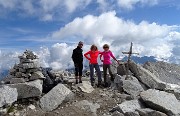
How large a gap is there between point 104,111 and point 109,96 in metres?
2.24

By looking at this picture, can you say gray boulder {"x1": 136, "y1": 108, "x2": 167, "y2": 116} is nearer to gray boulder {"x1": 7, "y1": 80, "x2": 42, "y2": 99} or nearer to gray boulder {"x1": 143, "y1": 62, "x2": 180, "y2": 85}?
gray boulder {"x1": 7, "y1": 80, "x2": 42, "y2": 99}

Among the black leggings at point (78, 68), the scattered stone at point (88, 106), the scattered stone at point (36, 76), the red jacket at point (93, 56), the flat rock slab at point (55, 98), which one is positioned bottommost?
the scattered stone at point (88, 106)

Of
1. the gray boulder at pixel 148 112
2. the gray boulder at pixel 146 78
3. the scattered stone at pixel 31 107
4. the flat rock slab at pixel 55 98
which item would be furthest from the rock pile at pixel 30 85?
the gray boulder at pixel 146 78

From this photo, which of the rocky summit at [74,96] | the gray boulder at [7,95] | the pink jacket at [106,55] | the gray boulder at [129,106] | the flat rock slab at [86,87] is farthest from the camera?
the pink jacket at [106,55]

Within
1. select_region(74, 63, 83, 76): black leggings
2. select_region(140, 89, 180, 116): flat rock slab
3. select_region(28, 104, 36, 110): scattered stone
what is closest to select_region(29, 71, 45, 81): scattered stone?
select_region(74, 63, 83, 76): black leggings

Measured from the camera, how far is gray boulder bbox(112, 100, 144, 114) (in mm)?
19312

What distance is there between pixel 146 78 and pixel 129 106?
21.4ft

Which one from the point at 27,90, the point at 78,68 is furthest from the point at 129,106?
the point at 27,90

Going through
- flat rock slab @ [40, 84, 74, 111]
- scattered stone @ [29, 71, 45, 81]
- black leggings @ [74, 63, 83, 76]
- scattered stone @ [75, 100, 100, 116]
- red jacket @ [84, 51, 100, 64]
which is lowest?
scattered stone @ [75, 100, 100, 116]

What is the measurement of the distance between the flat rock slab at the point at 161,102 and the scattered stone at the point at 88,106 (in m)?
3.00

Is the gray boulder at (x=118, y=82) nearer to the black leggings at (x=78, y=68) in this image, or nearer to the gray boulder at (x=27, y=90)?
the black leggings at (x=78, y=68)

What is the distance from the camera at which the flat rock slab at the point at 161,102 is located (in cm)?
1958

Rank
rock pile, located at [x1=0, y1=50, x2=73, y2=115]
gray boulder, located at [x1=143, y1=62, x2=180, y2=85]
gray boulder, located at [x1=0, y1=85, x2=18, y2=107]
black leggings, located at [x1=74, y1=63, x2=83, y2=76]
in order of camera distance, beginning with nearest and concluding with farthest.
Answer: gray boulder, located at [x1=0, y1=85, x2=18, y2=107], rock pile, located at [x1=0, y1=50, x2=73, y2=115], black leggings, located at [x1=74, y1=63, x2=83, y2=76], gray boulder, located at [x1=143, y1=62, x2=180, y2=85]

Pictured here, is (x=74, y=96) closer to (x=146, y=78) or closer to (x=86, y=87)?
(x=86, y=87)
